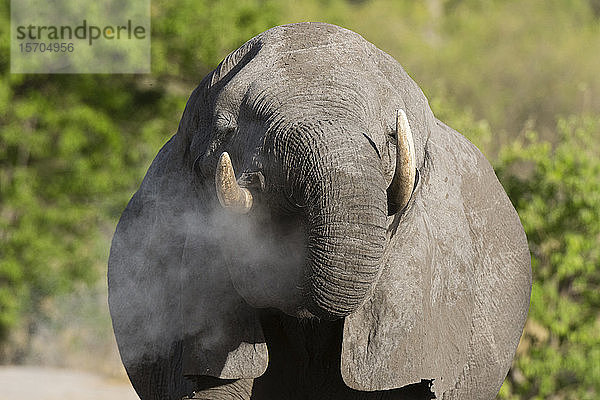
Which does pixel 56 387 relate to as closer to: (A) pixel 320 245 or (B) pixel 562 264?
(B) pixel 562 264

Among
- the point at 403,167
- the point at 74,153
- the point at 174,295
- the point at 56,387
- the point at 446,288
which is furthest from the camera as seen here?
the point at 74,153

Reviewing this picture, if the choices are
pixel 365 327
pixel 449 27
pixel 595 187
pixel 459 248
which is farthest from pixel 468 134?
pixel 449 27

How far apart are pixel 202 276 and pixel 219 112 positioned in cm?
49

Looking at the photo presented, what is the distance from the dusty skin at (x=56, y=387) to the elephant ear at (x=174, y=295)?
16.3ft

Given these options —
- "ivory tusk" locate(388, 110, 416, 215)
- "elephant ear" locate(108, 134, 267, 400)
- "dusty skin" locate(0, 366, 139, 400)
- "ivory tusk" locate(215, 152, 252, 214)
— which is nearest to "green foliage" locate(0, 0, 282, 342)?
"dusty skin" locate(0, 366, 139, 400)

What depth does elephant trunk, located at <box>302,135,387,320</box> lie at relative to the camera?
2094 mm

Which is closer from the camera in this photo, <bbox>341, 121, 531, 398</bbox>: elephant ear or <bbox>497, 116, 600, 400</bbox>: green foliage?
<bbox>341, 121, 531, 398</bbox>: elephant ear

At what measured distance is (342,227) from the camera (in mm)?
2090

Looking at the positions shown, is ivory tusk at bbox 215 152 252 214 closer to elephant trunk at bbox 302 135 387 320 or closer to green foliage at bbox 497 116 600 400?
elephant trunk at bbox 302 135 387 320

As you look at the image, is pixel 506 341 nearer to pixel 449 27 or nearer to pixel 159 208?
pixel 159 208

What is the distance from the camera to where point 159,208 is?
3.07 m

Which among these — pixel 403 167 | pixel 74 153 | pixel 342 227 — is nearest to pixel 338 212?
pixel 342 227

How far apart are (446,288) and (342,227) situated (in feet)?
2.31

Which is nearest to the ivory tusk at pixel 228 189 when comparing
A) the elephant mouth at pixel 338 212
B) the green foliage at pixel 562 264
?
the elephant mouth at pixel 338 212
